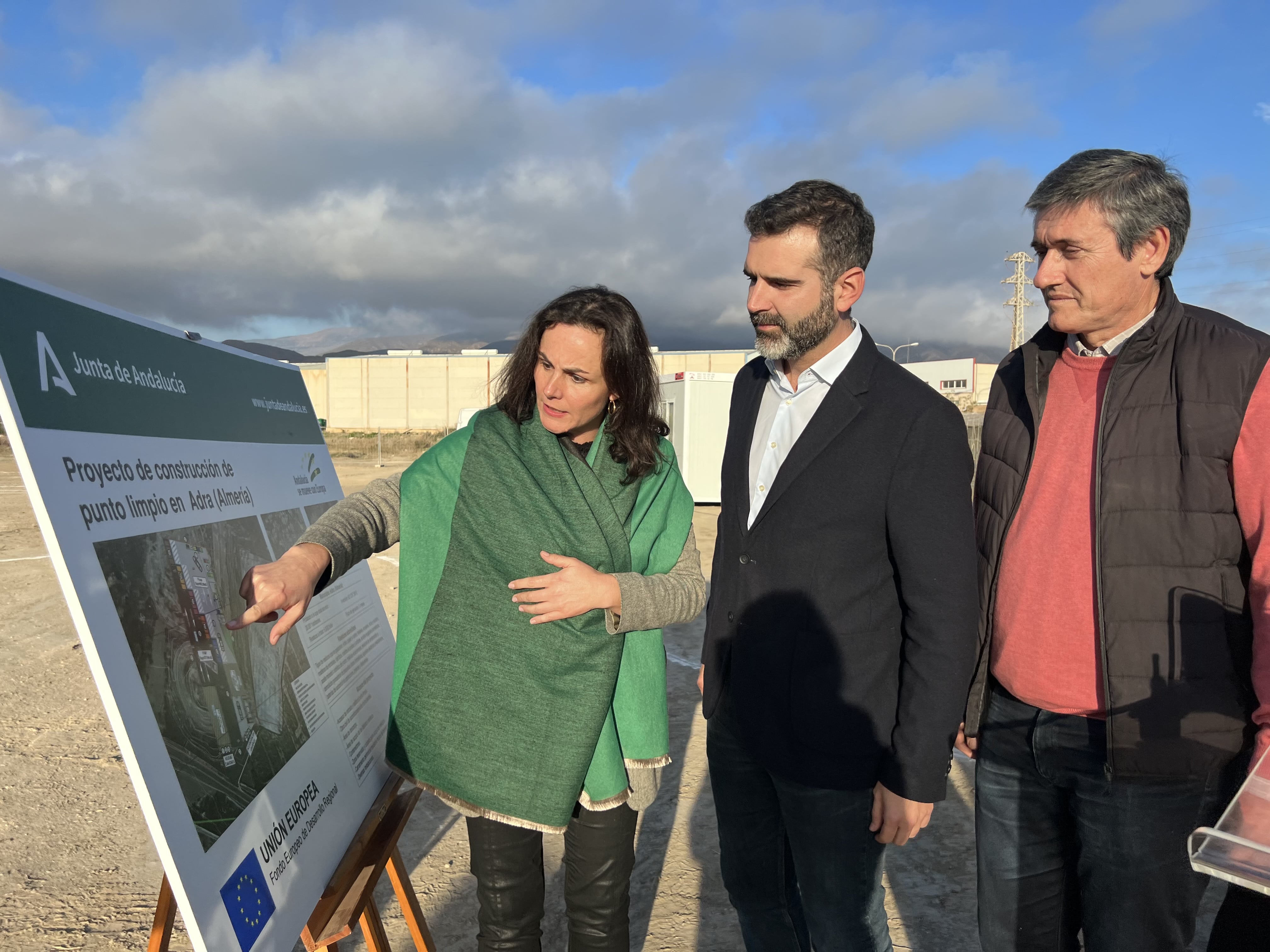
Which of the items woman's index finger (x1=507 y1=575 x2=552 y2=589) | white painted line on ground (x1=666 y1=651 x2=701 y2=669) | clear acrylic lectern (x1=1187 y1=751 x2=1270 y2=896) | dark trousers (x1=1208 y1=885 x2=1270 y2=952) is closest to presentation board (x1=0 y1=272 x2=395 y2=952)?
woman's index finger (x1=507 y1=575 x2=552 y2=589)

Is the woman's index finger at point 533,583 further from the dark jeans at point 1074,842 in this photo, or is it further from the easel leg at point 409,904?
the dark jeans at point 1074,842

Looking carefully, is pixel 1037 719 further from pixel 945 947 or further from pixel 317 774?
pixel 317 774

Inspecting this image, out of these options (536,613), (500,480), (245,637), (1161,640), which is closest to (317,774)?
(245,637)

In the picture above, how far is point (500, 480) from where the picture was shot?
1859 millimetres

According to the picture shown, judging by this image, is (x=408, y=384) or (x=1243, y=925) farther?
(x=408, y=384)

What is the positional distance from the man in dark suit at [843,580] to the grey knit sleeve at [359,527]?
856 millimetres

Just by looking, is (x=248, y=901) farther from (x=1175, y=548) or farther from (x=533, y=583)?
(x=1175, y=548)

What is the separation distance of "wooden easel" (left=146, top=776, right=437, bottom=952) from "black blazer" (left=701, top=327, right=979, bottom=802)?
101 cm

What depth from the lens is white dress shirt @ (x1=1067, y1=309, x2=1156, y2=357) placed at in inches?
68.1

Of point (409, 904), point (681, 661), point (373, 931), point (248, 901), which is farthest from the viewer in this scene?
point (681, 661)

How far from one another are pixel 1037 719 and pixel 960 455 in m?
0.67


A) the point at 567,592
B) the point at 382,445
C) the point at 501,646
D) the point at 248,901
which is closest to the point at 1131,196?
the point at 567,592

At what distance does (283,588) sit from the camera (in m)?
1.60

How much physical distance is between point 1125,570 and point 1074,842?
73cm
